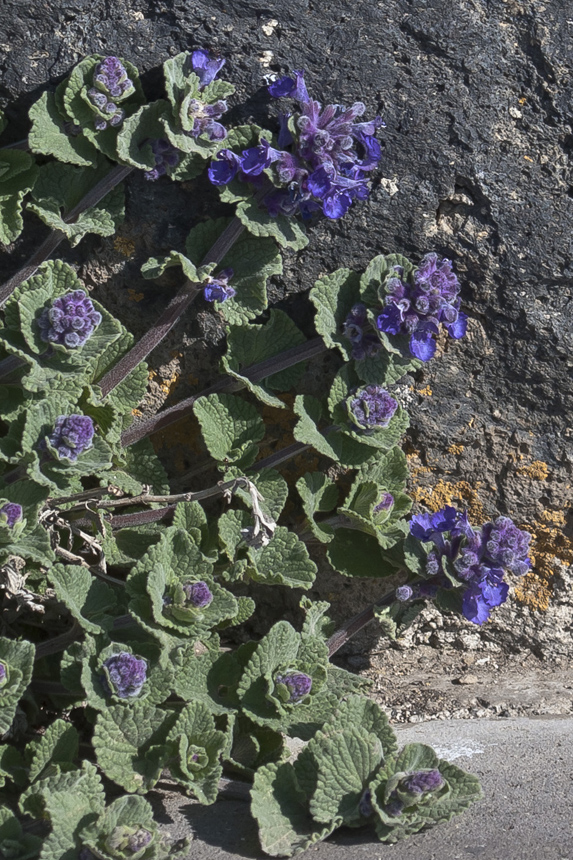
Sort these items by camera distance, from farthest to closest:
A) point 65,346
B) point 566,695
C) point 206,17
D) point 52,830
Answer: point 566,695 → point 206,17 → point 65,346 → point 52,830

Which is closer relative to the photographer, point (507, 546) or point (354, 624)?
point (507, 546)

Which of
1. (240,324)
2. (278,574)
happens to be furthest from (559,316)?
(278,574)

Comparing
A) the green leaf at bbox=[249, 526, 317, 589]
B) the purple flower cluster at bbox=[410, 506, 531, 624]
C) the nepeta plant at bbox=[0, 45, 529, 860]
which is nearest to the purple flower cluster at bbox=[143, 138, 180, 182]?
the nepeta plant at bbox=[0, 45, 529, 860]

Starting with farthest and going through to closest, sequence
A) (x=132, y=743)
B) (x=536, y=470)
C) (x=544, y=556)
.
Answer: (x=544, y=556), (x=536, y=470), (x=132, y=743)

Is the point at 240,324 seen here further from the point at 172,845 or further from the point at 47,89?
the point at 172,845

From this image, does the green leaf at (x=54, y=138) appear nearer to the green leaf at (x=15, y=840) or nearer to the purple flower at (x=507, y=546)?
the purple flower at (x=507, y=546)

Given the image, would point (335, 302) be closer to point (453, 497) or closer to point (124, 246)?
point (124, 246)

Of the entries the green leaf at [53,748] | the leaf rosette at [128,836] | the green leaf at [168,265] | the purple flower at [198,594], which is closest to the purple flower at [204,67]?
the green leaf at [168,265]

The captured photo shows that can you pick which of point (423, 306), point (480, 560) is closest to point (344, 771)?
point (480, 560)
